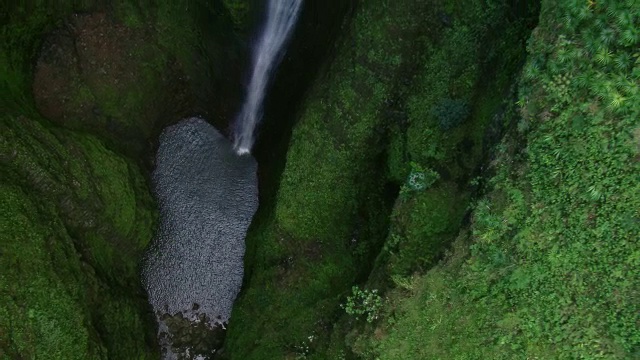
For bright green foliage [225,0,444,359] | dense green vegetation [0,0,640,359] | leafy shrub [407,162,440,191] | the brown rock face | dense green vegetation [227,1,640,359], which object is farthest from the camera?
the brown rock face

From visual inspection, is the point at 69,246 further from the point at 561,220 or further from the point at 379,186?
the point at 561,220

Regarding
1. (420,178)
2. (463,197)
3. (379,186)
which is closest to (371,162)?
(379,186)

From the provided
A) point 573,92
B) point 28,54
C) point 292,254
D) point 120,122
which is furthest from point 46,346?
point 573,92

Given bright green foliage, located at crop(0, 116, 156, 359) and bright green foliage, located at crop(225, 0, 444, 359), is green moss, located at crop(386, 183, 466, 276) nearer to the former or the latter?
bright green foliage, located at crop(225, 0, 444, 359)

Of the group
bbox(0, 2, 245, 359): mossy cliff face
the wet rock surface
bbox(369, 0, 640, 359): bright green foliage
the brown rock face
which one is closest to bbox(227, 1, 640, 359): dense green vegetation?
bbox(369, 0, 640, 359): bright green foliage

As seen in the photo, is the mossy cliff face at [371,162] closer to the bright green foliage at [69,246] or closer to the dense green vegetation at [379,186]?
the dense green vegetation at [379,186]

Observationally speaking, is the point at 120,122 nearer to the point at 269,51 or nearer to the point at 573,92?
the point at 269,51
